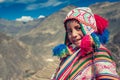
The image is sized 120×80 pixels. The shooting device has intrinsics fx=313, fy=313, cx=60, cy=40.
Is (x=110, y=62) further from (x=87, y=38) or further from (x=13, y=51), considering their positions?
(x=13, y=51)

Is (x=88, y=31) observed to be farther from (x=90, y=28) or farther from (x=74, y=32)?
(x=74, y=32)

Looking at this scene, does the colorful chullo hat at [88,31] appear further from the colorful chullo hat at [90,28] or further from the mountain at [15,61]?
the mountain at [15,61]

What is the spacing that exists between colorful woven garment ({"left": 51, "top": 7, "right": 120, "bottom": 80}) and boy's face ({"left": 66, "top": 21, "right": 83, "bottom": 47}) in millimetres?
56

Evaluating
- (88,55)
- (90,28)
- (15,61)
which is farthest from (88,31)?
(15,61)

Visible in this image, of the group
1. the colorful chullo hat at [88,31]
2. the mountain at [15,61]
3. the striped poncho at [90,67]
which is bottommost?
the striped poncho at [90,67]

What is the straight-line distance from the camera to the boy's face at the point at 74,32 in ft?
13.2

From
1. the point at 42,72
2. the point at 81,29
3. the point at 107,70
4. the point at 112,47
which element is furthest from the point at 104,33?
the point at 42,72

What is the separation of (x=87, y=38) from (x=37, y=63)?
173105 millimetres

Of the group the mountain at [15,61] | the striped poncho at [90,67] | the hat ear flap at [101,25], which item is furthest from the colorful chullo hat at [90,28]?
the mountain at [15,61]

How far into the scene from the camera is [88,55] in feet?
12.6

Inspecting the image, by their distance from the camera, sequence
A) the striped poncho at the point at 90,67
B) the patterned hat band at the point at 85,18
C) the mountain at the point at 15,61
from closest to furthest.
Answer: the striped poncho at the point at 90,67
the patterned hat band at the point at 85,18
the mountain at the point at 15,61

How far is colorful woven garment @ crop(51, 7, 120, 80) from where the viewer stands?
12.1 feet

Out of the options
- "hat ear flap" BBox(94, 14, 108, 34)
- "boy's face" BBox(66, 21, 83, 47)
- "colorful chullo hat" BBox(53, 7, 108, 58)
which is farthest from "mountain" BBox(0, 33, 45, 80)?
"hat ear flap" BBox(94, 14, 108, 34)

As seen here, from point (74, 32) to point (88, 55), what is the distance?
0.40 m
